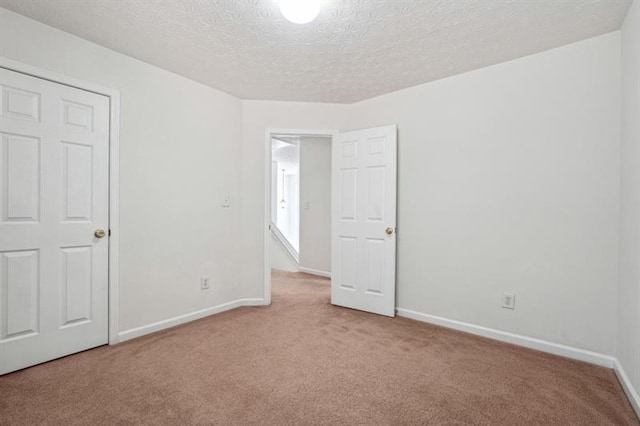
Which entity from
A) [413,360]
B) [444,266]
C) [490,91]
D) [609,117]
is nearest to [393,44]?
[490,91]

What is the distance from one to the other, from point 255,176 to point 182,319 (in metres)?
1.67

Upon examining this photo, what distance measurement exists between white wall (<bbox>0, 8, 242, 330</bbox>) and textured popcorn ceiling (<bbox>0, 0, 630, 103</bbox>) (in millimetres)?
163

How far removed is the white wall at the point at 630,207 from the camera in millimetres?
1869

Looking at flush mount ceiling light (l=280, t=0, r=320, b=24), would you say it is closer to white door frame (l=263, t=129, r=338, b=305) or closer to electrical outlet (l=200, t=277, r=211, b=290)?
white door frame (l=263, t=129, r=338, b=305)

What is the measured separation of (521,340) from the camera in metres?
2.63

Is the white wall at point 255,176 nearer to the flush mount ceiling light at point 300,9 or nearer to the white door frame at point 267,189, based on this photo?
the white door frame at point 267,189

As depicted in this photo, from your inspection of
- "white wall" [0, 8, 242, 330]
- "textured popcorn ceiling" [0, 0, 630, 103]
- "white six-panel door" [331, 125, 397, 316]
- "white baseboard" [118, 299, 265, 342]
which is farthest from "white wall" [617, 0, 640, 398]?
"white wall" [0, 8, 242, 330]

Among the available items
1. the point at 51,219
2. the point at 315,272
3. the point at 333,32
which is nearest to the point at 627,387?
the point at 333,32

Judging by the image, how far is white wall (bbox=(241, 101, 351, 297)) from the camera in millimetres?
3688

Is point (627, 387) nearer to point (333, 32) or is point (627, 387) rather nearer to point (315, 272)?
point (333, 32)

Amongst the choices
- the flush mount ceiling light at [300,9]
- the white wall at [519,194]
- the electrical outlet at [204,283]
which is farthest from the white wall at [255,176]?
the flush mount ceiling light at [300,9]

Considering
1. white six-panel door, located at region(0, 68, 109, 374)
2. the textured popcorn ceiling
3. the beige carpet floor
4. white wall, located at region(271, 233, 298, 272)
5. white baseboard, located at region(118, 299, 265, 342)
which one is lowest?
the beige carpet floor

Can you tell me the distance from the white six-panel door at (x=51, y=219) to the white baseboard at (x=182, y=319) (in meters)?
0.17

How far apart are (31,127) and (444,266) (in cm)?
347
